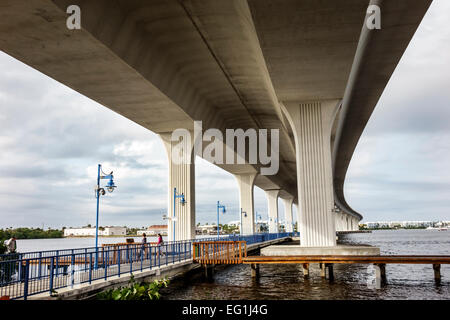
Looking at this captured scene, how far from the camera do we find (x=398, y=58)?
19234 mm

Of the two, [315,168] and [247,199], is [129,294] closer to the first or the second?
[315,168]

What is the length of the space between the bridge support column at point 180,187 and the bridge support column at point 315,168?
787cm

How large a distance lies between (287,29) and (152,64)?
264 inches

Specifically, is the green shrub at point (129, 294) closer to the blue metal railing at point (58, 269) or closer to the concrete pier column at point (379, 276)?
the blue metal railing at point (58, 269)

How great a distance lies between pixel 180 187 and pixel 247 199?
88.9 ft

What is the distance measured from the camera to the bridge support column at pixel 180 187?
1097 inches

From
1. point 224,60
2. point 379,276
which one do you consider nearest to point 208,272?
point 379,276

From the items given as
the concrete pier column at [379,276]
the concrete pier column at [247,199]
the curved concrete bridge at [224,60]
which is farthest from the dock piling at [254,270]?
the concrete pier column at [247,199]

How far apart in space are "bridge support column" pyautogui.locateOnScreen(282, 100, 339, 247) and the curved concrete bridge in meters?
0.06

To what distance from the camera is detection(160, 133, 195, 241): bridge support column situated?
27.9 meters

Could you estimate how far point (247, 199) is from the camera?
54.3m

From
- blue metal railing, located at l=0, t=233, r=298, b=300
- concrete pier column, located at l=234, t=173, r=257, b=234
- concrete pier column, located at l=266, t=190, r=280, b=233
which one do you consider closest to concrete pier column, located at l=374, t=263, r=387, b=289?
blue metal railing, located at l=0, t=233, r=298, b=300
